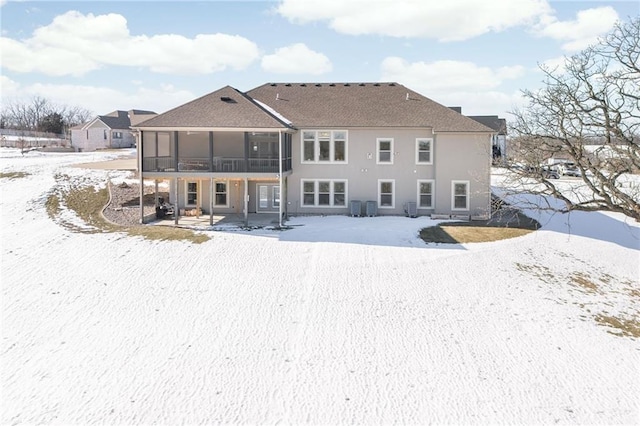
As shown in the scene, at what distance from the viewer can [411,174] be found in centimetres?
2689

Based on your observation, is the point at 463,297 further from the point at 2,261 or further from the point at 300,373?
the point at 2,261

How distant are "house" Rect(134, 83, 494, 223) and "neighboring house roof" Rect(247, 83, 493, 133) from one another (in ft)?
0.19

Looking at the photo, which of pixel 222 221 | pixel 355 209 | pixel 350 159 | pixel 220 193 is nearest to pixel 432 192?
pixel 355 209

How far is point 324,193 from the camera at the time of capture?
2733 cm

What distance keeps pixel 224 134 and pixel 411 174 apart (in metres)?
10.7

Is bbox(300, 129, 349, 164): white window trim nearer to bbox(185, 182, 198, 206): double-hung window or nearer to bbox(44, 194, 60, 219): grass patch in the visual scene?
bbox(185, 182, 198, 206): double-hung window

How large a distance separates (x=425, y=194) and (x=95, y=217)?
1765 cm

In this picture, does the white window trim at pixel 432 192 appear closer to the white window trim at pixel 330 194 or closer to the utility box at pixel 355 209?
the utility box at pixel 355 209

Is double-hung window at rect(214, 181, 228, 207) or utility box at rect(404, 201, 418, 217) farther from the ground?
double-hung window at rect(214, 181, 228, 207)

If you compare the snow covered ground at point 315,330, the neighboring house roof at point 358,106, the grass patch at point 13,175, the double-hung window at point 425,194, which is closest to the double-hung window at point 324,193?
the neighboring house roof at point 358,106

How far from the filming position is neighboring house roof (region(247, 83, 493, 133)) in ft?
87.4

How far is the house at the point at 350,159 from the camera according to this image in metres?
26.2

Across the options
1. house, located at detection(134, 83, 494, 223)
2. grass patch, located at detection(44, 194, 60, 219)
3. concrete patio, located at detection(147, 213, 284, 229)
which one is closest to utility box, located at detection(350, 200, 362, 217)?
house, located at detection(134, 83, 494, 223)

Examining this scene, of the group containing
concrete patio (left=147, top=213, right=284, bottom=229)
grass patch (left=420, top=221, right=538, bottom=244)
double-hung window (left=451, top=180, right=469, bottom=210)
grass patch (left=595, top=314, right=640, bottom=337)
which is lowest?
grass patch (left=595, top=314, right=640, bottom=337)
